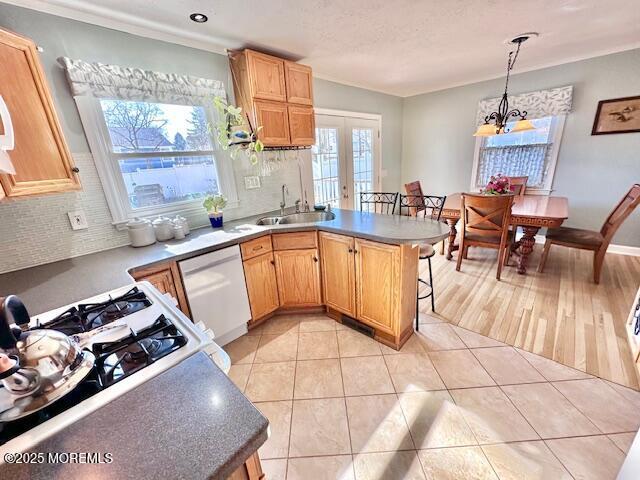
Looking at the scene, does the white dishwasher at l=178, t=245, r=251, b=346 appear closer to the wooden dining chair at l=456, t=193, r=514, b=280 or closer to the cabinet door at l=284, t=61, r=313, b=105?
the cabinet door at l=284, t=61, r=313, b=105

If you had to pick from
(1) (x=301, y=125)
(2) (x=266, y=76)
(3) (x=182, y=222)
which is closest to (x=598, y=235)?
(1) (x=301, y=125)

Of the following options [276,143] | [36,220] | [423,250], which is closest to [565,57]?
[423,250]

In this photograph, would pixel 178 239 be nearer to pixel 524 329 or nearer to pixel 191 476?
pixel 191 476

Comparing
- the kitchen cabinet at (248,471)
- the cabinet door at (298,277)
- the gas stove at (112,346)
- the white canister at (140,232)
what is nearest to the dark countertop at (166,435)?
the gas stove at (112,346)

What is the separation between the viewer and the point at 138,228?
1834 millimetres

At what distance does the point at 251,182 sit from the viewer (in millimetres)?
2590

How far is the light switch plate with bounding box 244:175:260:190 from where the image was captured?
255cm

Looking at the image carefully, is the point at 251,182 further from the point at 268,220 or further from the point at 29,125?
the point at 29,125

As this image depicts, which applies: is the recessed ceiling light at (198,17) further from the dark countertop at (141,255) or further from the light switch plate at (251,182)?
the dark countertop at (141,255)

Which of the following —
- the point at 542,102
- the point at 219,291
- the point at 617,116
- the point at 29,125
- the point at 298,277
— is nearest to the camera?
the point at 29,125

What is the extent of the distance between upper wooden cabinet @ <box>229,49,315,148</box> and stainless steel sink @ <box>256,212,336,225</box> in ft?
2.25

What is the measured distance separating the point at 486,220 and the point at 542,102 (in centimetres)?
208

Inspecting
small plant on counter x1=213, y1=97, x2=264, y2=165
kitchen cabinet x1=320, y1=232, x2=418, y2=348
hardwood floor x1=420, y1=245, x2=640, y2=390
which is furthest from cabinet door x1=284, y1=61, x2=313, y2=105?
hardwood floor x1=420, y1=245, x2=640, y2=390

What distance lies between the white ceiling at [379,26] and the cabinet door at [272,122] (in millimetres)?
489
